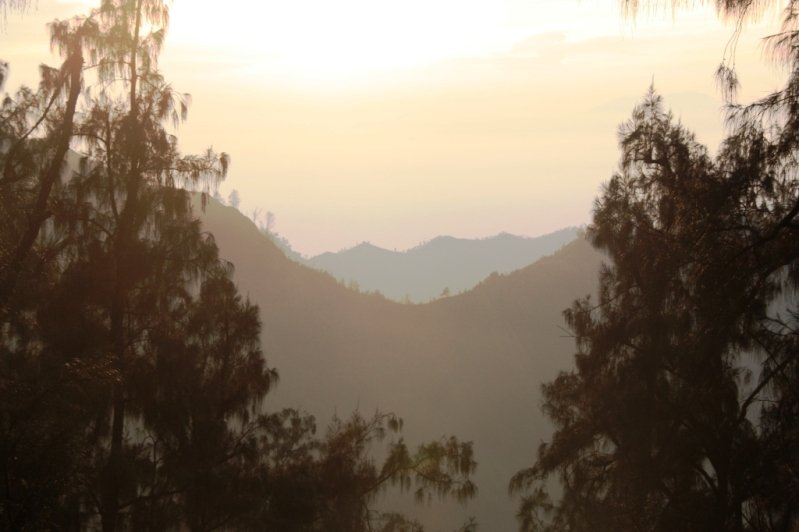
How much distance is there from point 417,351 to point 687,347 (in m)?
103

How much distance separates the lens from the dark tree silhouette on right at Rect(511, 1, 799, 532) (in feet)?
26.4

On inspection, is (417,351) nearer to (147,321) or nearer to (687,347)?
(147,321)

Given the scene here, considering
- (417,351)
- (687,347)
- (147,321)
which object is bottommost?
(687,347)

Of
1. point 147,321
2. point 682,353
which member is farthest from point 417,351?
point 682,353

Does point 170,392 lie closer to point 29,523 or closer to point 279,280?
point 29,523

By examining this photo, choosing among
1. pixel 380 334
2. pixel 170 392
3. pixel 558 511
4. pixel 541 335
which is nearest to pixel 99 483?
pixel 170 392

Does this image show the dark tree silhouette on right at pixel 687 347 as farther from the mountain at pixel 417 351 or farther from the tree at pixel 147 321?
the mountain at pixel 417 351

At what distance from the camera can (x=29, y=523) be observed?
8172mm

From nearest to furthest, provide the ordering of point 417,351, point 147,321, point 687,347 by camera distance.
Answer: point 687,347
point 147,321
point 417,351

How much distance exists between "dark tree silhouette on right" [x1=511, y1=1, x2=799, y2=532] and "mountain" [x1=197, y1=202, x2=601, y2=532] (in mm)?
79494

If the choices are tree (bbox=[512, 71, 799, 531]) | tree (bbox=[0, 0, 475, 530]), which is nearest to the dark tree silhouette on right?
tree (bbox=[512, 71, 799, 531])

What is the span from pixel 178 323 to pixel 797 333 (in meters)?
11.1

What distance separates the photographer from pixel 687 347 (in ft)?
42.6

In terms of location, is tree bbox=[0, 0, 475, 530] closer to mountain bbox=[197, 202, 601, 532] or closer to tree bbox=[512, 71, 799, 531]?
tree bbox=[512, 71, 799, 531]
